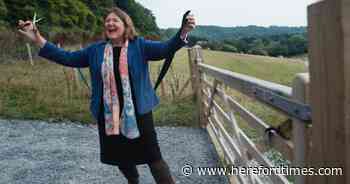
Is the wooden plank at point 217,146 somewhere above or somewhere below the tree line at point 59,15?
below

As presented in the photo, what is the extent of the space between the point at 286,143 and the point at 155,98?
1.25m

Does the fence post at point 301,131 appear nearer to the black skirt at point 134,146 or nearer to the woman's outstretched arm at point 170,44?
the woman's outstretched arm at point 170,44

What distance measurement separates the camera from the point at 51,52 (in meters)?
2.92

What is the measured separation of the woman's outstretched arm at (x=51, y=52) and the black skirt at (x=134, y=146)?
47 cm

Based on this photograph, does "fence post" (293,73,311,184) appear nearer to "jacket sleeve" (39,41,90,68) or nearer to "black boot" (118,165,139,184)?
"black boot" (118,165,139,184)

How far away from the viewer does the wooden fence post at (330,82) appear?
3.33ft

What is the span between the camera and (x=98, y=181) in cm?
410

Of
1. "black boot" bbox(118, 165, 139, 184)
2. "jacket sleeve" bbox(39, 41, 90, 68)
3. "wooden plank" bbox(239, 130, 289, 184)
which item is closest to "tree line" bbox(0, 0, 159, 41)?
"jacket sleeve" bbox(39, 41, 90, 68)

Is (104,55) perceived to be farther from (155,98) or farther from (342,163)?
(342,163)

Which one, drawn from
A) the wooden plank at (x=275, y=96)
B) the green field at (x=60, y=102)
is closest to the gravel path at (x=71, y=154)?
the green field at (x=60, y=102)

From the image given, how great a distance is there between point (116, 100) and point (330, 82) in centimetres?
180

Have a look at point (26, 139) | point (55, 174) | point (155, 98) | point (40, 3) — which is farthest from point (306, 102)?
point (40, 3)

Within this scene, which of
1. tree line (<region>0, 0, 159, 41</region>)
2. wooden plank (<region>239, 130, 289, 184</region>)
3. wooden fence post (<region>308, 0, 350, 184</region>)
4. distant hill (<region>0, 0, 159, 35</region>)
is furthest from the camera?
distant hill (<region>0, 0, 159, 35</region>)

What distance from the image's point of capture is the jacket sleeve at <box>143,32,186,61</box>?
2.62m
